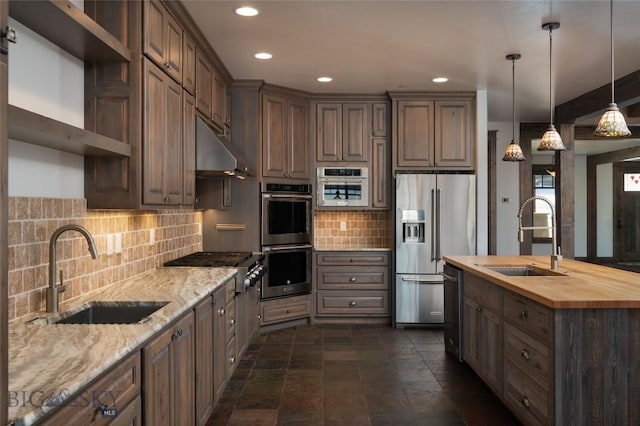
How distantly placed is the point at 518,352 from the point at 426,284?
109 inches

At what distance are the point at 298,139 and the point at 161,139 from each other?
2.91m

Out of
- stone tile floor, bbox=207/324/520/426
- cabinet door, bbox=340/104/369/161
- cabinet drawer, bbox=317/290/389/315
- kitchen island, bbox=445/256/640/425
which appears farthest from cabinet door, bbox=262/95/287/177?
kitchen island, bbox=445/256/640/425

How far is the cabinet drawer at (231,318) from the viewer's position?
12.0 feet

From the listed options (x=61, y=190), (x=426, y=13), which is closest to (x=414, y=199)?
(x=426, y=13)

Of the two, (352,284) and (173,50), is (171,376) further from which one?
(352,284)

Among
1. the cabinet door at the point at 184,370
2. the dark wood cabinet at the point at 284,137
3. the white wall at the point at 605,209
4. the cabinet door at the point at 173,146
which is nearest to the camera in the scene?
the cabinet door at the point at 184,370

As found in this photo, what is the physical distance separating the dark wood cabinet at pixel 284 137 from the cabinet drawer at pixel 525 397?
10.8ft

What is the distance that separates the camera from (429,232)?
576 cm

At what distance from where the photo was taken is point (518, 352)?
9.89 ft

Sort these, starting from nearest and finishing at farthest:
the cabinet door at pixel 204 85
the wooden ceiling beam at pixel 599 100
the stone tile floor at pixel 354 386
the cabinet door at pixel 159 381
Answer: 1. the cabinet door at pixel 159 381
2. the stone tile floor at pixel 354 386
3. the cabinet door at pixel 204 85
4. the wooden ceiling beam at pixel 599 100

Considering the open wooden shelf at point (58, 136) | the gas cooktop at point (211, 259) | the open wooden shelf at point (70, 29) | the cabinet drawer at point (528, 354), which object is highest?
the open wooden shelf at point (70, 29)

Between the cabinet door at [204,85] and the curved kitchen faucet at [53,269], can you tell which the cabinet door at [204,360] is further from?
the cabinet door at [204,85]

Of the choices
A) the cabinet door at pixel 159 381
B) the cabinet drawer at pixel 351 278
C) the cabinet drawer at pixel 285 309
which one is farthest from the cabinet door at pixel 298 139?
the cabinet door at pixel 159 381

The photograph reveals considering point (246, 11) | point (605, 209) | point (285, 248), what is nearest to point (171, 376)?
point (246, 11)
